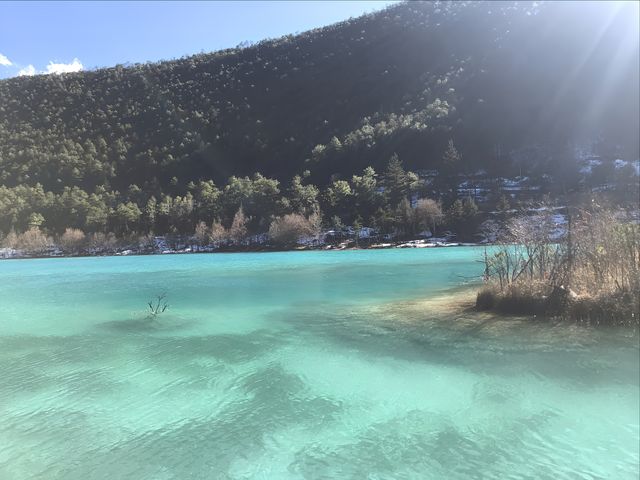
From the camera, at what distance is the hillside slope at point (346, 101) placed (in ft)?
396

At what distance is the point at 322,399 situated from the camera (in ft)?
32.8

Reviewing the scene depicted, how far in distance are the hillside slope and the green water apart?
345ft

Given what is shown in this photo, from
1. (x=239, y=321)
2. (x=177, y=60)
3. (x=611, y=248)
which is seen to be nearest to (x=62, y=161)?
(x=177, y=60)

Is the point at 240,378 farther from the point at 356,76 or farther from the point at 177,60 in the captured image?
the point at 177,60

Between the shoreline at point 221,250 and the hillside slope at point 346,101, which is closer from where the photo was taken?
the shoreline at point 221,250

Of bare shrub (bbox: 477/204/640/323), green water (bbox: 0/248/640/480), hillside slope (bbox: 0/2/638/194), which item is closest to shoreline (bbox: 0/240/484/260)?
hillside slope (bbox: 0/2/638/194)

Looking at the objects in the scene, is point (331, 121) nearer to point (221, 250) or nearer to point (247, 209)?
point (247, 209)

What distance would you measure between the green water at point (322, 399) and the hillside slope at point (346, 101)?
345 ft

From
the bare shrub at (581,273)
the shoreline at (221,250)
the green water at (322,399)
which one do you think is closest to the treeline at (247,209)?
the shoreline at (221,250)

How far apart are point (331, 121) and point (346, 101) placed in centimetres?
940

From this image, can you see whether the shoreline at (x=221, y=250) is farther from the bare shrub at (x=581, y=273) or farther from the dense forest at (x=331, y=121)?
the bare shrub at (x=581, y=273)

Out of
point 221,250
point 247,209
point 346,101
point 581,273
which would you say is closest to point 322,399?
point 581,273

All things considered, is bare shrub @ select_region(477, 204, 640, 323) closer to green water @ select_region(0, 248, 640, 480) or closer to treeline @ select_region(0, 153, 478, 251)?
green water @ select_region(0, 248, 640, 480)

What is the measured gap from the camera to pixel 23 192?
121 meters
